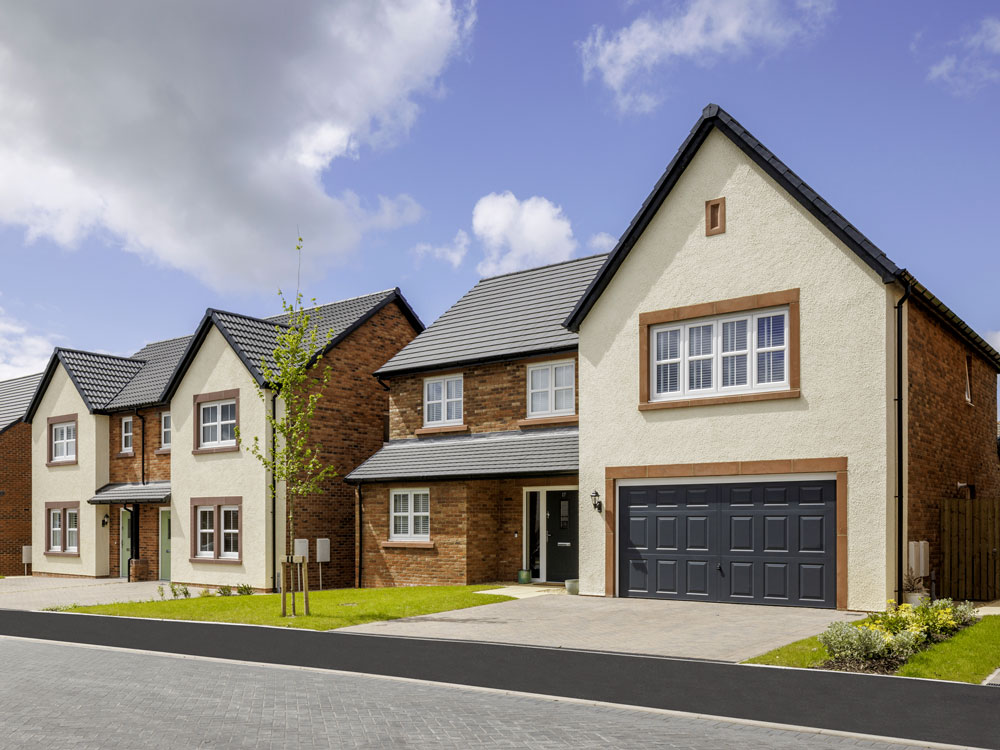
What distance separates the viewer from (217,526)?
2747 centimetres

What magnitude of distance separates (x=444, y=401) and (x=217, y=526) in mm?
7770

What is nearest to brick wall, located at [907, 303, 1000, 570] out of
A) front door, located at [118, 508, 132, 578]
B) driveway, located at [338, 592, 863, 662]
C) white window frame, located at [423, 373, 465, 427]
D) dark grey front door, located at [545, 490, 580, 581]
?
driveway, located at [338, 592, 863, 662]

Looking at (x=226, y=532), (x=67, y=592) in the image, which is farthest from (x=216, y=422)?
(x=67, y=592)

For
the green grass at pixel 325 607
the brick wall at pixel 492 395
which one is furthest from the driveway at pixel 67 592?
the brick wall at pixel 492 395

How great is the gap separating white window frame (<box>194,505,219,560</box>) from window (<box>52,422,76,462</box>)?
26.2 ft

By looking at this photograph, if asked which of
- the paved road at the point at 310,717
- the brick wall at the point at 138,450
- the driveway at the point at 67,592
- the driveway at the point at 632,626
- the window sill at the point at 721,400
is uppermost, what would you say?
the window sill at the point at 721,400

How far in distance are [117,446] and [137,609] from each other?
13.9m

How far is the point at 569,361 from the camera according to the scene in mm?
22703

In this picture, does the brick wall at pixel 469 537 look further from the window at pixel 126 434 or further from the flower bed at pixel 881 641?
the window at pixel 126 434

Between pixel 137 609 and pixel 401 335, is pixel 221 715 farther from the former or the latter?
pixel 401 335

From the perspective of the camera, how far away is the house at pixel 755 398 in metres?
16.8

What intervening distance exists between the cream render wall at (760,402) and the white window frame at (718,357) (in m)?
0.33

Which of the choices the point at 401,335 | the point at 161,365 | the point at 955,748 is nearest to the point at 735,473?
the point at 955,748

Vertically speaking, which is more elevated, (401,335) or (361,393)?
(401,335)
